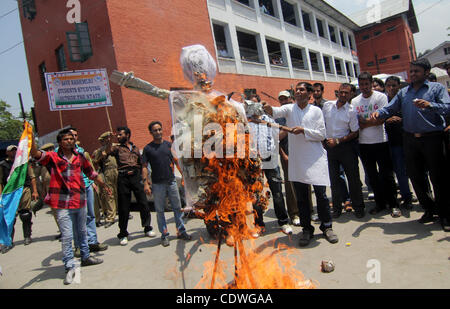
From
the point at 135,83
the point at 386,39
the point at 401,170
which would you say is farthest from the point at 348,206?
the point at 386,39

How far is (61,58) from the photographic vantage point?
45.4 ft

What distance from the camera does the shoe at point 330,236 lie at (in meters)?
3.78

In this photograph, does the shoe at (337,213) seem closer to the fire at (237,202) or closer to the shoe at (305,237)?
the shoe at (305,237)

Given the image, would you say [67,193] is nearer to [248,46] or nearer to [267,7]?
[248,46]

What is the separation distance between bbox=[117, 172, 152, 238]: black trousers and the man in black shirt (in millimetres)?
446

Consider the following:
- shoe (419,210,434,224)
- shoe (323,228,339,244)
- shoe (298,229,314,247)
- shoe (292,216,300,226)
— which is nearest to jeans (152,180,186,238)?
shoe (292,216,300,226)

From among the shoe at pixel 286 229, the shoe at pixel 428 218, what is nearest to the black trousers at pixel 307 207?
the shoe at pixel 286 229

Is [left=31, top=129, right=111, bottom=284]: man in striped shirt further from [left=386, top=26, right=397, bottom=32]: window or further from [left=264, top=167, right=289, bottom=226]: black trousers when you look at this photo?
[left=386, top=26, right=397, bottom=32]: window

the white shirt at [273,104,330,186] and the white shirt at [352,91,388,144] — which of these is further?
the white shirt at [352,91,388,144]

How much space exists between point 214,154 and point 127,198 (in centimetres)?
→ 341

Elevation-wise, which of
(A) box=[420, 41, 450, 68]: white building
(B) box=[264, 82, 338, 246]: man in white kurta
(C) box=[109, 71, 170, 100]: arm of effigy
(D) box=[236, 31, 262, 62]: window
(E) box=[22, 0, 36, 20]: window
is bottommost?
(B) box=[264, 82, 338, 246]: man in white kurta

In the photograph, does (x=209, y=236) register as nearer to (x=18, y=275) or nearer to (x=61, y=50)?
(x=18, y=275)

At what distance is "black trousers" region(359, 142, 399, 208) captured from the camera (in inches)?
183

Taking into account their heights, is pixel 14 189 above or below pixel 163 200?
above
